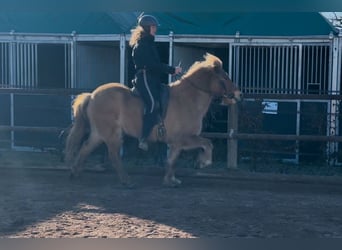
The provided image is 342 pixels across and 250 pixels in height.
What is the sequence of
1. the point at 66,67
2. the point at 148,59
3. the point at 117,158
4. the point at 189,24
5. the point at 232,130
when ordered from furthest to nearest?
the point at 66,67 < the point at 189,24 < the point at 232,130 < the point at 117,158 < the point at 148,59

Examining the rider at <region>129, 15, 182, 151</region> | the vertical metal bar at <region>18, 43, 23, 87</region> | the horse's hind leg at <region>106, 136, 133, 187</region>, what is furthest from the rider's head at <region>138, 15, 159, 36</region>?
the vertical metal bar at <region>18, 43, 23, 87</region>

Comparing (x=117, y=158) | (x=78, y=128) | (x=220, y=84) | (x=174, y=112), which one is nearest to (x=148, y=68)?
(x=174, y=112)

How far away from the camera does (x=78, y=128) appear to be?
820 cm

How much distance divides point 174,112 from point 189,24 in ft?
14.9

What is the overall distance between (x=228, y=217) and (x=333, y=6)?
357 cm

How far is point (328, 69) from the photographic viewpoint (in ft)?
36.6

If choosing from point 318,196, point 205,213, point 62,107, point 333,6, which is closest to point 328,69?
point 318,196

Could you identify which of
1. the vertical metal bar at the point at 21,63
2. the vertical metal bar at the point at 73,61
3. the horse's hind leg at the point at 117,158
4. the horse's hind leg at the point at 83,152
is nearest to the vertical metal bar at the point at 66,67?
the vertical metal bar at the point at 73,61

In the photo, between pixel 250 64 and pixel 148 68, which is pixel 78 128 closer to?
pixel 148 68

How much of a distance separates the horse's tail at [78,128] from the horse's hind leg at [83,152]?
0.08 metres

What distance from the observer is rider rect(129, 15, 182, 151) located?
24.1ft

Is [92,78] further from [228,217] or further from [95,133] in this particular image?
[228,217]

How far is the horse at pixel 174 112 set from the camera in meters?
7.79

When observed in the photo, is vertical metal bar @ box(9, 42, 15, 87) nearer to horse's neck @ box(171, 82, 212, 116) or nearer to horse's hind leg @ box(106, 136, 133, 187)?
horse's hind leg @ box(106, 136, 133, 187)
